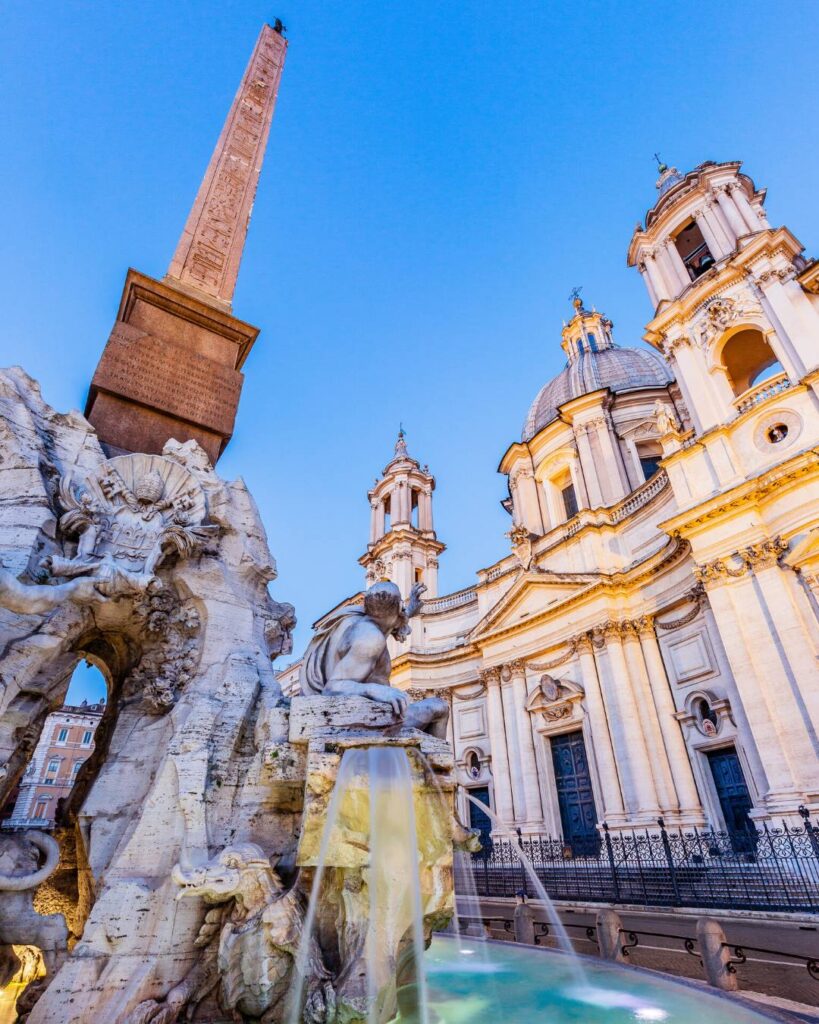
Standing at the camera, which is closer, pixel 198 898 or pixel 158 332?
pixel 198 898

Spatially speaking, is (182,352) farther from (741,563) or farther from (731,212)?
(731,212)

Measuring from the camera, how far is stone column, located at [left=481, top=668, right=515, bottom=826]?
19.9 m

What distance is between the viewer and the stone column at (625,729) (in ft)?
52.5

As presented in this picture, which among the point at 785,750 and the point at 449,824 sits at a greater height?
the point at 785,750

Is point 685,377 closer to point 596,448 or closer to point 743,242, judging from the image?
point 743,242

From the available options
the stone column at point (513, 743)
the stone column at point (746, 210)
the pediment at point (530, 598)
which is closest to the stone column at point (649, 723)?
the pediment at point (530, 598)

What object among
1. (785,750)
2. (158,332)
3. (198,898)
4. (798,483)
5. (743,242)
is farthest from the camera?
(743,242)

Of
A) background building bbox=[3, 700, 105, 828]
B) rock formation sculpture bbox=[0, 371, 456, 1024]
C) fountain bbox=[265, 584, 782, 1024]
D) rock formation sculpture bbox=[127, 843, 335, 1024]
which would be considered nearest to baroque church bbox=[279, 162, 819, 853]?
fountain bbox=[265, 584, 782, 1024]

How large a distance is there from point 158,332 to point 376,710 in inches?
190

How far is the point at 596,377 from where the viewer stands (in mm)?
29047

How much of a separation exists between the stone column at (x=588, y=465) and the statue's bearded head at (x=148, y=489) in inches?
850

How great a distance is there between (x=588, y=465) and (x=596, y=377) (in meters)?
6.75

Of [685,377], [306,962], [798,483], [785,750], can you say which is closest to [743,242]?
[685,377]

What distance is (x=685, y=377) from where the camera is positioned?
1828 centimetres
